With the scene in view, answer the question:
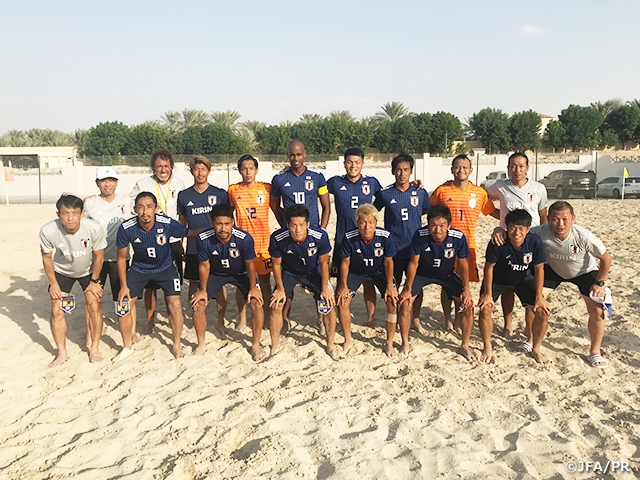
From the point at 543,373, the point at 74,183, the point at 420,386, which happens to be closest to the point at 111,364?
the point at 420,386

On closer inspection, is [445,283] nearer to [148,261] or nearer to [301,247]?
[301,247]

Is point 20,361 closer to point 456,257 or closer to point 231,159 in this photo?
point 456,257

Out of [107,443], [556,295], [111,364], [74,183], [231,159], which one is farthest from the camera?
[231,159]

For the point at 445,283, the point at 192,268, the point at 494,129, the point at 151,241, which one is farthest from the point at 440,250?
the point at 494,129

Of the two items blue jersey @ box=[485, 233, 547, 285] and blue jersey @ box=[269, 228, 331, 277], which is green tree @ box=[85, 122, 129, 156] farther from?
blue jersey @ box=[485, 233, 547, 285]

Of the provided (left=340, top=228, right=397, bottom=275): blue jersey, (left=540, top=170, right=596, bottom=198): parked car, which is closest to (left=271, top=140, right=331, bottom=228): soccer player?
(left=340, top=228, right=397, bottom=275): blue jersey

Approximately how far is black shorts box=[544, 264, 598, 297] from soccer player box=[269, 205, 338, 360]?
6.99 feet

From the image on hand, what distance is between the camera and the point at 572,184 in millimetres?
21156

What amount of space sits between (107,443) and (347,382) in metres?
1.93

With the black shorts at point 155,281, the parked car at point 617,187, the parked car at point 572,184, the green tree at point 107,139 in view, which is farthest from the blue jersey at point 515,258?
the green tree at point 107,139

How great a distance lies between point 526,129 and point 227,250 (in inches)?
1977

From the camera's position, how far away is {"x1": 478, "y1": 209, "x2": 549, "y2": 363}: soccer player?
462 cm

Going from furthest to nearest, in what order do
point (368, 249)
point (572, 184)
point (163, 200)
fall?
point (572, 184)
point (163, 200)
point (368, 249)

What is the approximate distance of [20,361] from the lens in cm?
500
